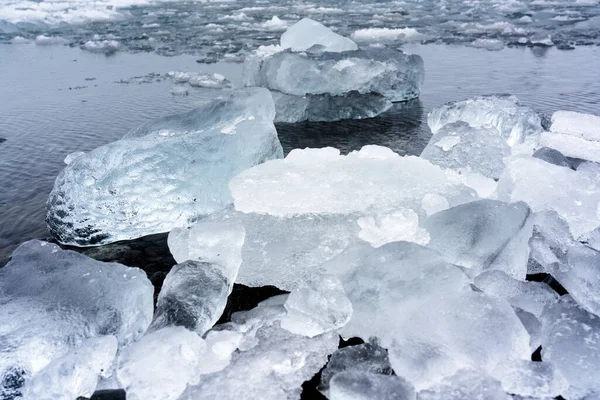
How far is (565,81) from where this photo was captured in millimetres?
4840

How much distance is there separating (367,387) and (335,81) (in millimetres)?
3321

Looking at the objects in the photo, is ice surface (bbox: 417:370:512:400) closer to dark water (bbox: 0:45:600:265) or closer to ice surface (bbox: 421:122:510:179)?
ice surface (bbox: 421:122:510:179)

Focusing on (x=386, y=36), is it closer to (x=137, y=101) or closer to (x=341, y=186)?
(x=137, y=101)

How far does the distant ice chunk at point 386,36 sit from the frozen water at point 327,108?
4321 mm

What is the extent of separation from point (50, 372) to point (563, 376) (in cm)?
149

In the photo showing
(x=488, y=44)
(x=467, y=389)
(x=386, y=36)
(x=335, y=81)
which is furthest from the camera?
(x=386, y=36)

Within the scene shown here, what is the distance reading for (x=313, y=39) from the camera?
502 cm

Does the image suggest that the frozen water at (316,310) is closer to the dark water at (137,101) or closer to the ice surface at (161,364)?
the ice surface at (161,364)

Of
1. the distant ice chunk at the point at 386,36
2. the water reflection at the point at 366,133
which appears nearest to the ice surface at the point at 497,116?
the water reflection at the point at 366,133

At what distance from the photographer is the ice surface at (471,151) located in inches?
106

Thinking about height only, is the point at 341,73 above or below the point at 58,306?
above

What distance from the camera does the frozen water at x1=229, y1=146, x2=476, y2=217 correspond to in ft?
6.89

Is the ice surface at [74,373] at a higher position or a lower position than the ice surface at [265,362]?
higher

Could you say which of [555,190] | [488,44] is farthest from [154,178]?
[488,44]
